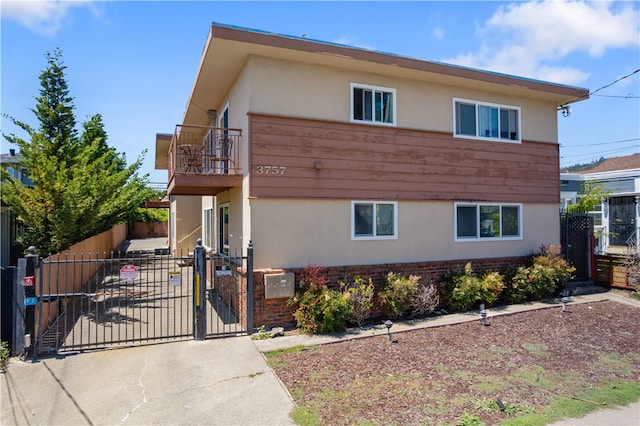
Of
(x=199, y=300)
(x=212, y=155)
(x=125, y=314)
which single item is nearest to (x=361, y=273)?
(x=199, y=300)

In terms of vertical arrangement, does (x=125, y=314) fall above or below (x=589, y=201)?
below

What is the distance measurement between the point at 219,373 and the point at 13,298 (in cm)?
362

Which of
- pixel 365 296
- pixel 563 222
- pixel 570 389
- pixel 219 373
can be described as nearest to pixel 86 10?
pixel 219 373

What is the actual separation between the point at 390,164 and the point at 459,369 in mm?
5032

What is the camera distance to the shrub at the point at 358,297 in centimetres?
811

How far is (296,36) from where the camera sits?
26.2ft

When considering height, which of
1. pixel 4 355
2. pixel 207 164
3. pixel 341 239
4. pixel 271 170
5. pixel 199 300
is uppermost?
pixel 207 164

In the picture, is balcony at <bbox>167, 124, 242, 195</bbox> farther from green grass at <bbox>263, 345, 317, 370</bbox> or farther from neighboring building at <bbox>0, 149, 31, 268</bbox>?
neighboring building at <bbox>0, 149, 31, 268</bbox>

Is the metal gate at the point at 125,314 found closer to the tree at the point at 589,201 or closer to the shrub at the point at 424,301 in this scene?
the shrub at the point at 424,301

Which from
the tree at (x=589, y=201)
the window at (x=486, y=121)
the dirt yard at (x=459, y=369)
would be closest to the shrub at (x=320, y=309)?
the dirt yard at (x=459, y=369)

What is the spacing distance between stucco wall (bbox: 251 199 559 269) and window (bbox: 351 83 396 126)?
2.13 metres

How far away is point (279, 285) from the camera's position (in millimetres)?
7844

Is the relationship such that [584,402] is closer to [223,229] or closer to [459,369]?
[459,369]

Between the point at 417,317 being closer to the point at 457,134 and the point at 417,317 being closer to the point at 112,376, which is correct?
the point at 457,134
